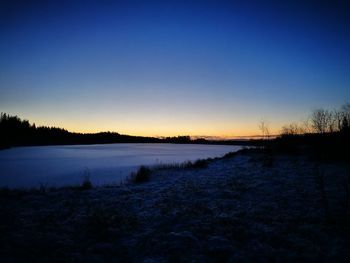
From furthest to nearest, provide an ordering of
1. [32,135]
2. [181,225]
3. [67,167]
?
[32,135] → [67,167] → [181,225]

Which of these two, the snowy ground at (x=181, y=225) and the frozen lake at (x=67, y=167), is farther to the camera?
the frozen lake at (x=67, y=167)

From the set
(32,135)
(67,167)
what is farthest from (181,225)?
(32,135)

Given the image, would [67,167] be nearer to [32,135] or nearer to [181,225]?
[181,225]

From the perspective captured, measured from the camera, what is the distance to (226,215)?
7055 millimetres

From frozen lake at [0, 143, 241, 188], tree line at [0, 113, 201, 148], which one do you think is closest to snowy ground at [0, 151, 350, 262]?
frozen lake at [0, 143, 241, 188]

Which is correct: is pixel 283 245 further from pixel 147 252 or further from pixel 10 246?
pixel 10 246

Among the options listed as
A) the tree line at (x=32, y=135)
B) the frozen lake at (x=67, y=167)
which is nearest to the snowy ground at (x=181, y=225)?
the frozen lake at (x=67, y=167)

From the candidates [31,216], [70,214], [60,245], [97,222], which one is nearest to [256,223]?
[97,222]

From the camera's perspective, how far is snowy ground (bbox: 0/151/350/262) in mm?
4805

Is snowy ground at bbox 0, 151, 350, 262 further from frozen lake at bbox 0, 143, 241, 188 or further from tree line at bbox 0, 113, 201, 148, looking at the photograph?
tree line at bbox 0, 113, 201, 148

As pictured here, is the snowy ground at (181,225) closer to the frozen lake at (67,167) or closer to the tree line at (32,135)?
the frozen lake at (67,167)

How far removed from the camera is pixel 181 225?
639 centimetres

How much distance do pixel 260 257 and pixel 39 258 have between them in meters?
3.94

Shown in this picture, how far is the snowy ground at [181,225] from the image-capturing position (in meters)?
4.80
